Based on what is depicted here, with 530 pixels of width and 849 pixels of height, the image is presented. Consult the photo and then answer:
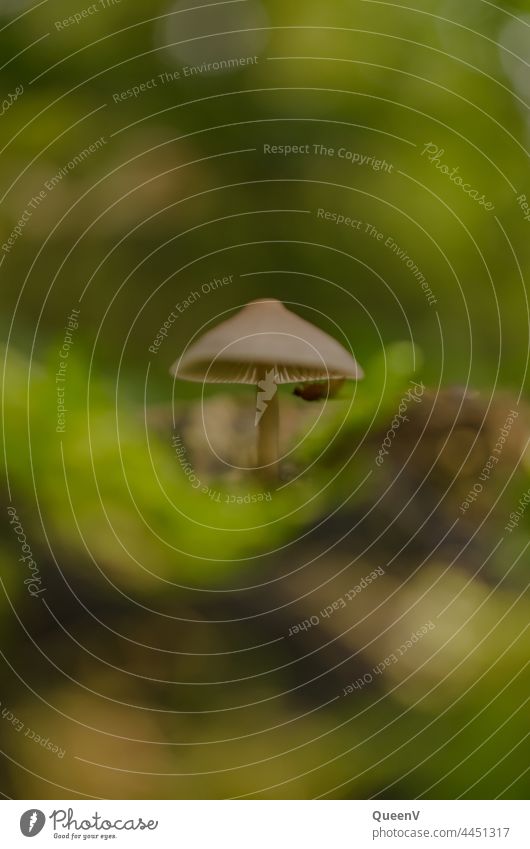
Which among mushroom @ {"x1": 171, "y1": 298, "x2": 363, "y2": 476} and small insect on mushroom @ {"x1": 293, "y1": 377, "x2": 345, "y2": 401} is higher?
mushroom @ {"x1": 171, "y1": 298, "x2": 363, "y2": 476}

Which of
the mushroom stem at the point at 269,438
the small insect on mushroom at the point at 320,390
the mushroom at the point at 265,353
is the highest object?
the mushroom at the point at 265,353

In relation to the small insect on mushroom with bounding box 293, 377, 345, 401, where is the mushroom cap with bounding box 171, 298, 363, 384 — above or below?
above

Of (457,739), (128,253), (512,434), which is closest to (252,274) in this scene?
(128,253)

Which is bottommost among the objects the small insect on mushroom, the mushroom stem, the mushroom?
the mushroom stem

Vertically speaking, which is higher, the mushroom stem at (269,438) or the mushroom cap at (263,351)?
the mushroom cap at (263,351)
